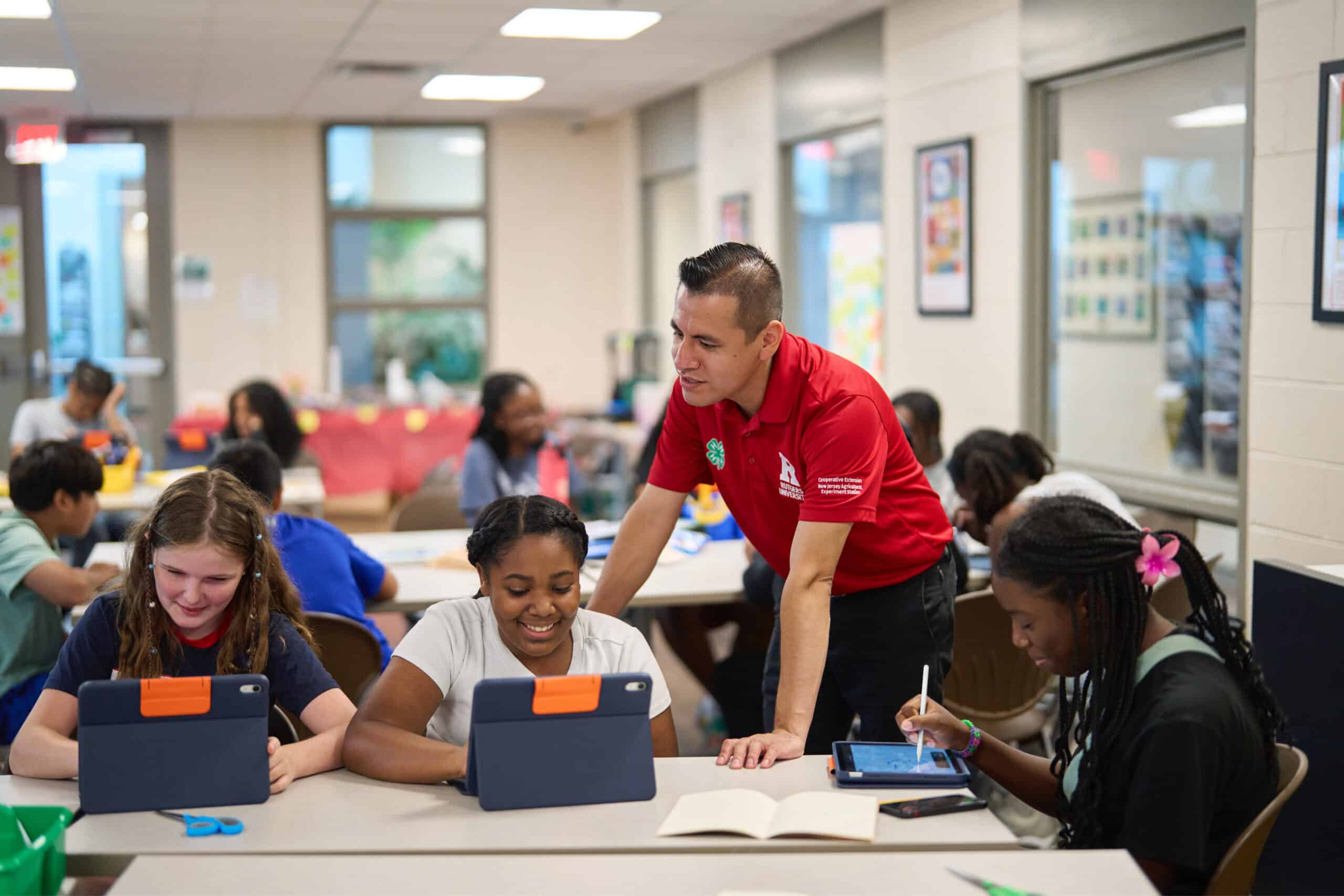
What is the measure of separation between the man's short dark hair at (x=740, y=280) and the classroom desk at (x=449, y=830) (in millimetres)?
790

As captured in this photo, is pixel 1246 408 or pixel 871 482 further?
pixel 1246 408

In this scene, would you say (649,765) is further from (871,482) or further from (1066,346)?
(1066,346)

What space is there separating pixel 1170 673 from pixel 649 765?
73cm

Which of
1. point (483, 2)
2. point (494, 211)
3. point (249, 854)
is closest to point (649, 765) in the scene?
point (249, 854)

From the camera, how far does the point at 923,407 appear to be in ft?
13.7

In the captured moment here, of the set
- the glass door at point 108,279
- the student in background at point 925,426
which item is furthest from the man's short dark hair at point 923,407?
the glass door at point 108,279

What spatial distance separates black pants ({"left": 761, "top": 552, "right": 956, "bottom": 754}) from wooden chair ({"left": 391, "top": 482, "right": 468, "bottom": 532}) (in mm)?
2351

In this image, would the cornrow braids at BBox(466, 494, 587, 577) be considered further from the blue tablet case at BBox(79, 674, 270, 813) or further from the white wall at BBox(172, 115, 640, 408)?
the white wall at BBox(172, 115, 640, 408)

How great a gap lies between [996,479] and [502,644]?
167 centimetres

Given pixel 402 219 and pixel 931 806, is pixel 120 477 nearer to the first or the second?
pixel 931 806

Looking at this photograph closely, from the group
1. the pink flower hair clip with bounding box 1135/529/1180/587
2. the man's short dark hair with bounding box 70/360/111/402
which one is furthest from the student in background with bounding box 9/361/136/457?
the pink flower hair clip with bounding box 1135/529/1180/587

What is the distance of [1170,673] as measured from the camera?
1.79 metres

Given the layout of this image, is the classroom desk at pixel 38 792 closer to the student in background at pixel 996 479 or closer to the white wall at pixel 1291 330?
the student in background at pixel 996 479

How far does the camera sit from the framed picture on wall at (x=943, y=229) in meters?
5.48
